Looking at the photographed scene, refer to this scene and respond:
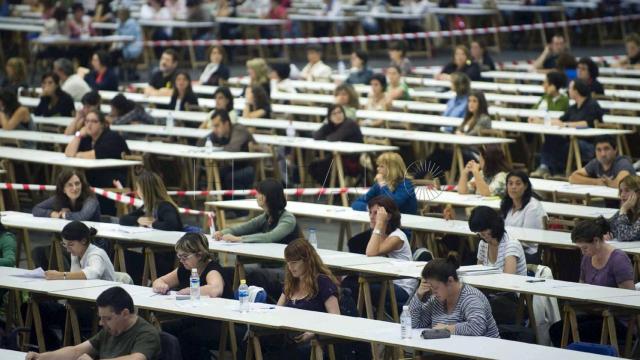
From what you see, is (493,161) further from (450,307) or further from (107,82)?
(107,82)

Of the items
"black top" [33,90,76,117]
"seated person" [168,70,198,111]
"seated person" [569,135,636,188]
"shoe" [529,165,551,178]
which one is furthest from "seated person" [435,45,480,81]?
"seated person" [569,135,636,188]

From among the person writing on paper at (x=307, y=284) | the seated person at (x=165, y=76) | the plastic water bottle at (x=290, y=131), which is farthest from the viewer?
the seated person at (x=165, y=76)

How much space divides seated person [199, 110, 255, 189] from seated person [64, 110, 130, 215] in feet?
3.14

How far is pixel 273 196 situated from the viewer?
10242mm

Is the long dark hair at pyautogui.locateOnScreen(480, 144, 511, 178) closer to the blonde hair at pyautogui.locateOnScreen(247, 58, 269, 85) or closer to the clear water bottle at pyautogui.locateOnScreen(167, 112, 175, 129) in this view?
the clear water bottle at pyautogui.locateOnScreen(167, 112, 175, 129)

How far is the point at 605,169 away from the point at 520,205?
182cm

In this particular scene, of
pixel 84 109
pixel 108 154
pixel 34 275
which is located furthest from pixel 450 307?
pixel 84 109

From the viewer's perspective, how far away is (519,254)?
9289mm

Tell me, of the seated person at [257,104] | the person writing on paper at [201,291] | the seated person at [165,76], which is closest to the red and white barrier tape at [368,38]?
the seated person at [165,76]

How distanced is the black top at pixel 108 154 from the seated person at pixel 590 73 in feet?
18.9

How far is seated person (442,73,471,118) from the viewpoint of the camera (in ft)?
51.6

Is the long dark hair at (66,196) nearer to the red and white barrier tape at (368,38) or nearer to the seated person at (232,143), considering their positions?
the seated person at (232,143)

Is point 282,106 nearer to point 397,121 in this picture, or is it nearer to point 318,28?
point 397,121

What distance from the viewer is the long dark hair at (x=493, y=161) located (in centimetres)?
1167
